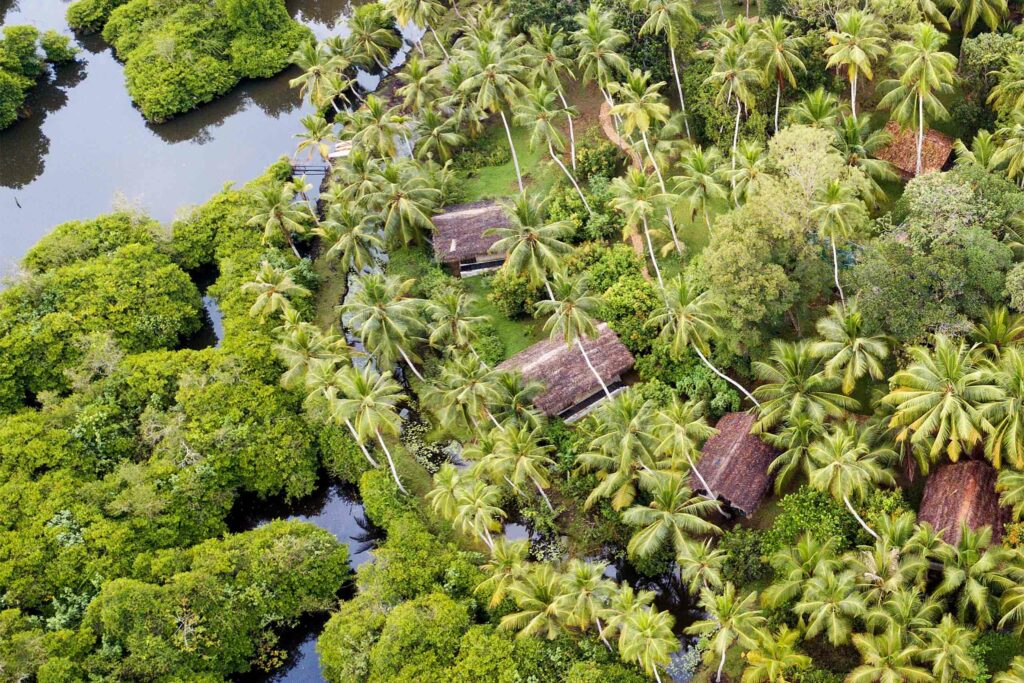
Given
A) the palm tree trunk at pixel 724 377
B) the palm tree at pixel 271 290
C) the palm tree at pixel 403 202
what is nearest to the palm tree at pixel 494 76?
the palm tree at pixel 403 202

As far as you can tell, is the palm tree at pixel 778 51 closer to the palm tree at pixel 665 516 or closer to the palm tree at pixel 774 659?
the palm tree at pixel 665 516

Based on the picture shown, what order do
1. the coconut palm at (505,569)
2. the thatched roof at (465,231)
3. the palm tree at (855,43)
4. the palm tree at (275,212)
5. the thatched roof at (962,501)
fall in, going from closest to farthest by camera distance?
1. the thatched roof at (962,501)
2. the coconut palm at (505,569)
3. the palm tree at (855,43)
4. the thatched roof at (465,231)
5. the palm tree at (275,212)

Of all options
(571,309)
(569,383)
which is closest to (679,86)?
(571,309)

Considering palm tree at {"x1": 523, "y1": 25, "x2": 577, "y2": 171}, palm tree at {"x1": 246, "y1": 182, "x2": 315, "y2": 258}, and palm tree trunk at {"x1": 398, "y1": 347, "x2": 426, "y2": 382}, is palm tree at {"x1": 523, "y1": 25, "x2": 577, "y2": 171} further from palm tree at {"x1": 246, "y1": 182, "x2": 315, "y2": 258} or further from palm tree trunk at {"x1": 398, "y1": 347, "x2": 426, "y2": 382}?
palm tree at {"x1": 246, "y1": 182, "x2": 315, "y2": 258}

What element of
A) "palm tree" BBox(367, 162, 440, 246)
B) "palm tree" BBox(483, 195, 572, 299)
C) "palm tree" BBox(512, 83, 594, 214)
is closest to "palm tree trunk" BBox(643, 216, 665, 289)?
"palm tree" BBox(483, 195, 572, 299)

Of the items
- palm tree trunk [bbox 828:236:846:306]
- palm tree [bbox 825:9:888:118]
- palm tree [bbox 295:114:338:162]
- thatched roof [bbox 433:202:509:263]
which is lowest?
palm tree trunk [bbox 828:236:846:306]

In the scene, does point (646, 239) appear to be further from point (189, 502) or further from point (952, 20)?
point (189, 502)

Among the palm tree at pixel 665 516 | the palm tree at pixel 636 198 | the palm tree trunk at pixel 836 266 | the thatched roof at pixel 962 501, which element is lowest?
the thatched roof at pixel 962 501
